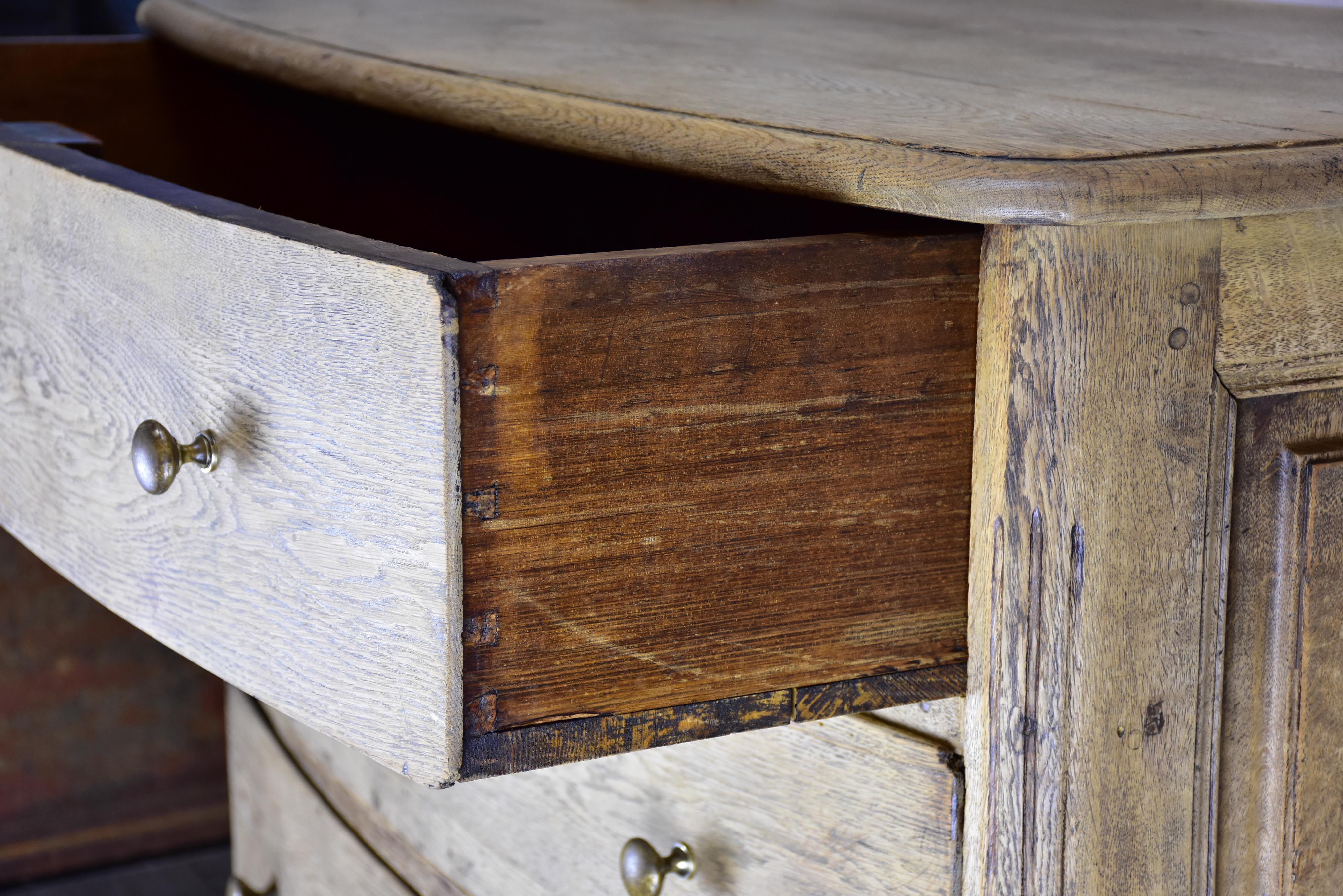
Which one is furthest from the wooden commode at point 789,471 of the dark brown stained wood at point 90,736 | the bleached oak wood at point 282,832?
the dark brown stained wood at point 90,736

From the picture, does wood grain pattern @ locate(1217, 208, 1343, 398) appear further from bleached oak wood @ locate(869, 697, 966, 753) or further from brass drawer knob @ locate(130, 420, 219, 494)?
brass drawer knob @ locate(130, 420, 219, 494)

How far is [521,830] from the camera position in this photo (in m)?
0.69

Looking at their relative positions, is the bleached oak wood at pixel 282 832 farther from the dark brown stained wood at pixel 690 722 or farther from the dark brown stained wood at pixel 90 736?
the dark brown stained wood at pixel 690 722

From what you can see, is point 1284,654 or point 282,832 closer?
point 1284,654

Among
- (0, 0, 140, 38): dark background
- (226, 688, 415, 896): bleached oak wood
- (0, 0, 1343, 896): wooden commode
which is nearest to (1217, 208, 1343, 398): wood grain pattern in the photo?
(0, 0, 1343, 896): wooden commode

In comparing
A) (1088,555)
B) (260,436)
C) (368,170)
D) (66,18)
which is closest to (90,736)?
(368,170)

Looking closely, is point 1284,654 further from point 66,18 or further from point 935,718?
point 66,18

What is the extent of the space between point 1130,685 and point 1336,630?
0.09 metres

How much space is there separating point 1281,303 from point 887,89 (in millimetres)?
202

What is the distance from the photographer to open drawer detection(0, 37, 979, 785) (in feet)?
1.32

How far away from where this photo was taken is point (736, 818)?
58 cm

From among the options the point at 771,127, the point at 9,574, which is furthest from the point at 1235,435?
the point at 9,574

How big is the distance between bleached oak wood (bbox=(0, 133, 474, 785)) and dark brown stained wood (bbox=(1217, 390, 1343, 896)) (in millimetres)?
295

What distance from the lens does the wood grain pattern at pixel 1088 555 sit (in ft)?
1.52
